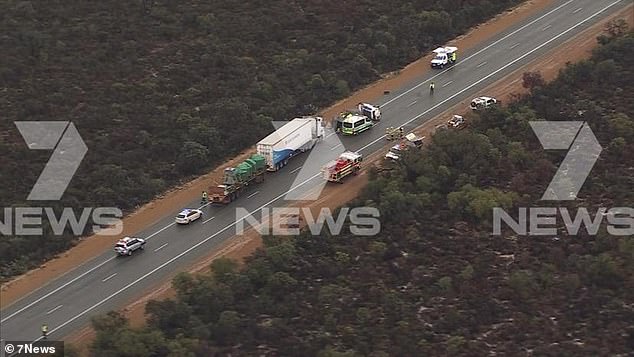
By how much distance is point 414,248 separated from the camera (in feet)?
147

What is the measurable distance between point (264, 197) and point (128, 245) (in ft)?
25.5

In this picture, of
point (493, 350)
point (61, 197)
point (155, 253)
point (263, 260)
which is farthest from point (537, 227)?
point (61, 197)

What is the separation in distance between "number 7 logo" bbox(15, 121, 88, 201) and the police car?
20.9 feet

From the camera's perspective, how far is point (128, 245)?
45219 millimetres

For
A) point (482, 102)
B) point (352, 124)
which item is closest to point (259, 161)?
point (352, 124)

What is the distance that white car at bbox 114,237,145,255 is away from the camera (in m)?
45.1

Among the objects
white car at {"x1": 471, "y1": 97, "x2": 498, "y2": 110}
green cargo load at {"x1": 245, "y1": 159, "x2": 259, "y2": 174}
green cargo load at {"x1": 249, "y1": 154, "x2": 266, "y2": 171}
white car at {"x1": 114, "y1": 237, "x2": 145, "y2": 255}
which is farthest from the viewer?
white car at {"x1": 471, "y1": 97, "x2": 498, "y2": 110}

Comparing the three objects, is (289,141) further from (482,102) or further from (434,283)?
(434,283)

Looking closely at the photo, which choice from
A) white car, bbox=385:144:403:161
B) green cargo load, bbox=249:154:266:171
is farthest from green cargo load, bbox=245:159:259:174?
white car, bbox=385:144:403:161

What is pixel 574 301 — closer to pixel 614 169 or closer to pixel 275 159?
pixel 614 169

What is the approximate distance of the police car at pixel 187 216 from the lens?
156 feet

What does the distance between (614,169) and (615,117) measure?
5171mm

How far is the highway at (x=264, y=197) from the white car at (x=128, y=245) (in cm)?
31

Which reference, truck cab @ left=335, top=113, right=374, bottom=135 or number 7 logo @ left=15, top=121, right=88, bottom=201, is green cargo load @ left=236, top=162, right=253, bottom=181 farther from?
number 7 logo @ left=15, top=121, right=88, bottom=201
